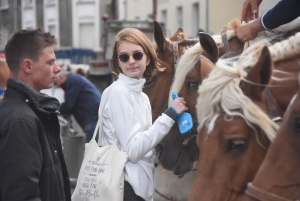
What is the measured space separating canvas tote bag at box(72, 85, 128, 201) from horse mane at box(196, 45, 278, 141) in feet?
2.86

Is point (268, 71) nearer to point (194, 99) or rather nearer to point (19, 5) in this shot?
point (194, 99)

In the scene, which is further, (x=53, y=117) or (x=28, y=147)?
(x=53, y=117)

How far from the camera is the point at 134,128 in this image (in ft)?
13.9

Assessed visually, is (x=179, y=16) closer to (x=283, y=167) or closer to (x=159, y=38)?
(x=159, y=38)

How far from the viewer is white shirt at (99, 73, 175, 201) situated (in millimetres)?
4219

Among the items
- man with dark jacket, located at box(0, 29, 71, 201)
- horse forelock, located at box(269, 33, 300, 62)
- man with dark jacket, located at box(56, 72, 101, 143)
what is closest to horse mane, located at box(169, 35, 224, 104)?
man with dark jacket, located at box(0, 29, 71, 201)

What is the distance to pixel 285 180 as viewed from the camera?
9.93 ft

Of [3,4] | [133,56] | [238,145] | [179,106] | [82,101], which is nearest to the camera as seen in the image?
[238,145]

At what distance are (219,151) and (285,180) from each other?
1.36ft

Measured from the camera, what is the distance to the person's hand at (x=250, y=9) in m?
5.29

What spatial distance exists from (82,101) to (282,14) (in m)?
7.02

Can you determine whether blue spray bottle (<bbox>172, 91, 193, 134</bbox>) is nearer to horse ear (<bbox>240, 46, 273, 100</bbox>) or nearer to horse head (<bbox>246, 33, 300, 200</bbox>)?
horse ear (<bbox>240, 46, 273, 100</bbox>)

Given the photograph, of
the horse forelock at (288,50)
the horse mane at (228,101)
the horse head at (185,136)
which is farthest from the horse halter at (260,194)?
the horse head at (185,136)

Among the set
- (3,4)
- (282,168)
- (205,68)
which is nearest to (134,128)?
(205,68)
